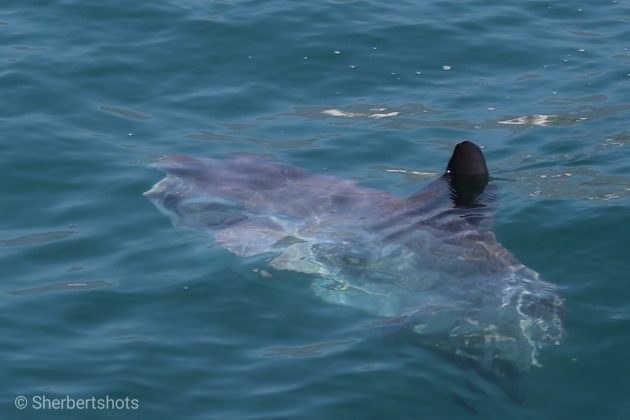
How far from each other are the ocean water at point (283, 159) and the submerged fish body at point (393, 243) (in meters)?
0.20

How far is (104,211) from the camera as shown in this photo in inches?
417

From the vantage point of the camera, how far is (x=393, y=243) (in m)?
9.45

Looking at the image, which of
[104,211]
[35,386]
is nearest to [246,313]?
[35,386]

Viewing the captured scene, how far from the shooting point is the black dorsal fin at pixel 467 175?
9.85m

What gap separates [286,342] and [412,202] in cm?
214

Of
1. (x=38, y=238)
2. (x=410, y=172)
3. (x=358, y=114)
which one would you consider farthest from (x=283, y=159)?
(x=38, y=238)

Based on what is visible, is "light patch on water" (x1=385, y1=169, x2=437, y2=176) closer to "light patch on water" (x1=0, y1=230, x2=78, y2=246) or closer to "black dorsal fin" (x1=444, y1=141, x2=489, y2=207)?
"black dorsal fin" (x1=444, y1=141, x2=489, y2=207)

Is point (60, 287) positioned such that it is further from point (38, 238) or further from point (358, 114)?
point (358, 114)

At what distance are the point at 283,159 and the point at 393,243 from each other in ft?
8.44

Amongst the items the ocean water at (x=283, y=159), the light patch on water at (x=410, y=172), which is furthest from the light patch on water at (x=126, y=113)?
the light patch on water at (x=410, y=172)

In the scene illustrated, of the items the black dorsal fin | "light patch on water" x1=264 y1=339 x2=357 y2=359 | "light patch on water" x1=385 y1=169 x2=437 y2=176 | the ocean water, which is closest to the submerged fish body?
the black dorsal fin

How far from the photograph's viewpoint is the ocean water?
781cm

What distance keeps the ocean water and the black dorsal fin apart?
0.32 m

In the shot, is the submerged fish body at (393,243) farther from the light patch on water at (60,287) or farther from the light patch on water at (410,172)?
the light patch on water at (60,287)
